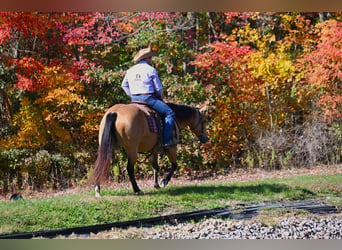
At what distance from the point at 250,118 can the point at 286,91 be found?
705 millimetres

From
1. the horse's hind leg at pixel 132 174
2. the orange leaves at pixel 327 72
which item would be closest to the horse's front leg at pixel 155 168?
the horse's hind leg at pixel 132 174

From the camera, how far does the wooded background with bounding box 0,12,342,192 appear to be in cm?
711

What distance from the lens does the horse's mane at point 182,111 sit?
6.18 meters

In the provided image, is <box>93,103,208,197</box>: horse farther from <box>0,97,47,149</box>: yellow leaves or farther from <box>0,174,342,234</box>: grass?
<box>0,97,47,149</box>: yellow leaves

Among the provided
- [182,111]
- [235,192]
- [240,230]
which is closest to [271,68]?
[182,111]

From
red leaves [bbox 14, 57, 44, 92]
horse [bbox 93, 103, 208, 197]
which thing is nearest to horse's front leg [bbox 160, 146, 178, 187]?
horse [bbox 93, 103, 208, 197]

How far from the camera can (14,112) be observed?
718 cm

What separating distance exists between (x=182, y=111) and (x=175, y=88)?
1.42m

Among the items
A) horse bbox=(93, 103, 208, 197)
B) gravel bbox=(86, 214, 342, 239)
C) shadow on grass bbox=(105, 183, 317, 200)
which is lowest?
gravel bbox=(86, 214, 342, 239)

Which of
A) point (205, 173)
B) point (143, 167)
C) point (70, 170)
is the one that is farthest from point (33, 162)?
point (205, 173)

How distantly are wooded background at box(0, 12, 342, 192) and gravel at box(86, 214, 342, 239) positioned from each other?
136 cm

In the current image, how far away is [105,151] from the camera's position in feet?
17.8

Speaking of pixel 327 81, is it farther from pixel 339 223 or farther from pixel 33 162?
pixel 33 162

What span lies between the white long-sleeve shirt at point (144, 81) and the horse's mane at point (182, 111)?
1.05 feet
